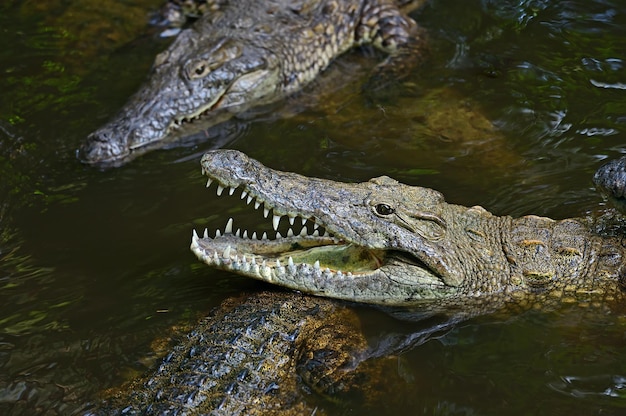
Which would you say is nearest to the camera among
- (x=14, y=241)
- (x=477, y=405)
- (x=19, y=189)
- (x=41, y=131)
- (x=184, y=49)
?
(x=477, y=405)

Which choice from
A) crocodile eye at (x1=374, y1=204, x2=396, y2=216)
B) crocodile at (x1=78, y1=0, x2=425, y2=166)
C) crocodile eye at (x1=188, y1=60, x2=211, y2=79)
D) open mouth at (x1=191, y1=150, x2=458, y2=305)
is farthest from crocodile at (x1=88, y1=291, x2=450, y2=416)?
crocodile eye at (x1=188, y1=60, x2=211, y2=79)

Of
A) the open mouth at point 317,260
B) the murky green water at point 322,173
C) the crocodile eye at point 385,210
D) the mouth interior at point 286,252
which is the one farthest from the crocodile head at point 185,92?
the crocodile eye at point 385,210

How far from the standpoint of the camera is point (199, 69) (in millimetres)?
6676

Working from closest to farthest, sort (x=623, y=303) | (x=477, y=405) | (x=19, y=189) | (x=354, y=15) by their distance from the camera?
(x=477, y=405), (x=623, y=303), (x=19, y=189), (x=354, y=15)

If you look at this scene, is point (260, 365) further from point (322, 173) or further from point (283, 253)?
point (322, 173)

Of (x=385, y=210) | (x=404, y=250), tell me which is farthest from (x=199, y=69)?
(x=404, y=250)

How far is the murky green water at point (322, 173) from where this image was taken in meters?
4.03

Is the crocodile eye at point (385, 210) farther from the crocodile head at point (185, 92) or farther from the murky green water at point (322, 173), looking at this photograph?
the crocodile head at point (185, 92)

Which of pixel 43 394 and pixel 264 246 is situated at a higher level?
pixel 264 246

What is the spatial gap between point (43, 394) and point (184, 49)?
3827 mm

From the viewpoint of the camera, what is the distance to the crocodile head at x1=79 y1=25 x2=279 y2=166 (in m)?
6.22

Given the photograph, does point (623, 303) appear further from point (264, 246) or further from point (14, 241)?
point (14, 241)

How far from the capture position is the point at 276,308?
4.07 m

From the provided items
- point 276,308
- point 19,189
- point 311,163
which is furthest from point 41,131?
point 276,308
